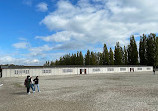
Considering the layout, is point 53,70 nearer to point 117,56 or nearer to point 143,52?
point 117,56

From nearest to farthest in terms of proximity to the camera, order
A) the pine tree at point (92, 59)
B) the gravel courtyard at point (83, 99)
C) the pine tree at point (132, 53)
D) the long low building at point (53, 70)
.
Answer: the gravel courtyard at point (83, 99) → the long low building at point (53, 70) → the pine tree at point (132, 53) → the pine tree at point (92, 59)

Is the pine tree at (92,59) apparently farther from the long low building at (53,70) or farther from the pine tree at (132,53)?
the long low building at (53,70)

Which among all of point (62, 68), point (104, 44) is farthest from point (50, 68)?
point (104, 44)

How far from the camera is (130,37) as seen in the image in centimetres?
7769

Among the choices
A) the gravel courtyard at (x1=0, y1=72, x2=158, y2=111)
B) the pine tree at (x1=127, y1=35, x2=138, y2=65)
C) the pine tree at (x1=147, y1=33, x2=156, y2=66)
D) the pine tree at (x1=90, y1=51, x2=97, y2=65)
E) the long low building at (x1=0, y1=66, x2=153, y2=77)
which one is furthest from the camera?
the pine tree at (x1=90, y1=51, x2=97, y2=65)

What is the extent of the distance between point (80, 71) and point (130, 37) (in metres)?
43.9

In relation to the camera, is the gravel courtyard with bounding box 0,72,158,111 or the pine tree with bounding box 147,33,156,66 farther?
the pine tree with bounding box 147,33,156,66

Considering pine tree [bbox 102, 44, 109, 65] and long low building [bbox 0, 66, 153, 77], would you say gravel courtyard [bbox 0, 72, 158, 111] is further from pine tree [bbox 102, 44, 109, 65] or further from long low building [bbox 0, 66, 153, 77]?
pine tree [bbox 102, 44, 109, 65]

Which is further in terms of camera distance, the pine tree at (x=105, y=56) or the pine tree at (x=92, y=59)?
the pine tree at (x=92, y=59)

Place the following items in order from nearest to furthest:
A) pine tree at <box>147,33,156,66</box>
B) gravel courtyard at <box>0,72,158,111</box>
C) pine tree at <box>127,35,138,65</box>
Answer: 1. gravel courtyard at <box>0,72,158,111</box>
2. pine tree at <box>147,33,156,66</box>
3. pine tree at <box>127,35,138,65</box>

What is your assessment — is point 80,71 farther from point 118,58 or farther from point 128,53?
point 128,53

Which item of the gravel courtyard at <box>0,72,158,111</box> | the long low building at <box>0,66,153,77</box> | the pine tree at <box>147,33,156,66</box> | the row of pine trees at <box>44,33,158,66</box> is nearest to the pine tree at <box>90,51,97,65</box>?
the row of pine trees at <box>44,33,158,66</box>

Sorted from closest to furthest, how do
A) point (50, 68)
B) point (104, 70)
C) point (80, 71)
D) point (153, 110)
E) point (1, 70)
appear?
point (153, 110) < point (1, 70) < point (50, 68) < point (80, 71) < point (104, 70)

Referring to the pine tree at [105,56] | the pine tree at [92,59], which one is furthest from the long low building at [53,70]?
the pine tree at [92,59]
